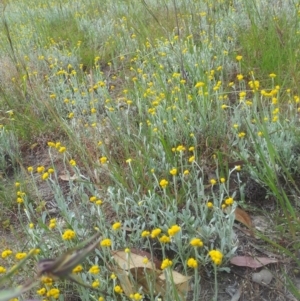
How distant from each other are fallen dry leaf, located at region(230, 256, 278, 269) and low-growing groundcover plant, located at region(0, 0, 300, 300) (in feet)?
0.12

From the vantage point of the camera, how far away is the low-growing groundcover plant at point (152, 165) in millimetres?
1571

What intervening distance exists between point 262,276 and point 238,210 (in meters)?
0.33

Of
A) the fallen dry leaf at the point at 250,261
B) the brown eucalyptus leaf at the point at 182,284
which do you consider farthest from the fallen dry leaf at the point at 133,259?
the fallen dry leaf at the point at 250,261

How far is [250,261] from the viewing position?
1.64 metres

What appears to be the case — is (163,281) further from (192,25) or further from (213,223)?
(192,25)

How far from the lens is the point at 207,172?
7.04ft

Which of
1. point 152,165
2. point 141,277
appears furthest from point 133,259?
point 152,165

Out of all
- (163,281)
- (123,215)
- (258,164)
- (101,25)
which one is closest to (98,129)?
(123,215)

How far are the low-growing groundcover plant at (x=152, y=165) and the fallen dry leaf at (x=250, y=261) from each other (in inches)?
1.5

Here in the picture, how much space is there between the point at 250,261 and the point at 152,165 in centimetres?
71

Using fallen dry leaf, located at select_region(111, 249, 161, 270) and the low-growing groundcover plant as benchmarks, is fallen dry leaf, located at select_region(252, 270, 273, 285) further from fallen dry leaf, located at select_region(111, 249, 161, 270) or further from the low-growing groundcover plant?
fallen dry leaf, located at select_region(111, 249, 161, 270)

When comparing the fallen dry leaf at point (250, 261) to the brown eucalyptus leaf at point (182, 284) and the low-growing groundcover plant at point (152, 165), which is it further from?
the brown eucalyptus leaf at point (182, 284)

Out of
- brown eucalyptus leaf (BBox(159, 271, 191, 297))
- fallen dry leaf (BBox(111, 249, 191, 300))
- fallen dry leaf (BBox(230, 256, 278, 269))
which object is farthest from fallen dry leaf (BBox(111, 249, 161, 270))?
fallen dry leaf (BBox(230, 256, 278, 269))

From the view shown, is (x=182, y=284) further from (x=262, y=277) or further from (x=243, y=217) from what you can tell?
(x=243, y=217)
